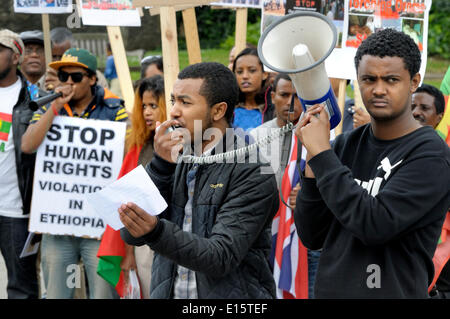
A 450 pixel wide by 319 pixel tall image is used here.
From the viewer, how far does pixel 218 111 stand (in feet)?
9.11

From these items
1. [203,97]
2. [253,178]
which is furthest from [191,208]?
[203,97]

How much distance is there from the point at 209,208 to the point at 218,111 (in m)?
0.45

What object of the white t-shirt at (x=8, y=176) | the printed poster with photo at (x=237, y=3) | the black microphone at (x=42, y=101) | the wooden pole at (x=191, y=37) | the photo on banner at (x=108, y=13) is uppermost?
the printed poster with photo at (x=237, y=3)

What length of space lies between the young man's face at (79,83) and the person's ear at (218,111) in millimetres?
2059

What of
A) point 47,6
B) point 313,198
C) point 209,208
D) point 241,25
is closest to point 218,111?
point 209,208

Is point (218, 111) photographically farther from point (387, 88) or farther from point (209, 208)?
point (387, 88)

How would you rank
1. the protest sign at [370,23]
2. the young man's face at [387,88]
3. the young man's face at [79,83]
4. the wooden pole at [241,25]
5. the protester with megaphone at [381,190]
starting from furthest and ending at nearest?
the wooden pole at [241,25]
the young man's face at [79,83]
the protest sign at [370,23]
the young man's face at [387,88]
the protester with megaphone at [381,190]

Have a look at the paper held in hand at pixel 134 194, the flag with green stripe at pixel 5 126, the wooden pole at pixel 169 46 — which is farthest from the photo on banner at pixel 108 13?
the paper held in hand at pixel 134 194

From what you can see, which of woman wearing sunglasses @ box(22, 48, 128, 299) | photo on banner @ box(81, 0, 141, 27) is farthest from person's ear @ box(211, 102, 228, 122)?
photo on banner @ box(81, 0, 141, 27)

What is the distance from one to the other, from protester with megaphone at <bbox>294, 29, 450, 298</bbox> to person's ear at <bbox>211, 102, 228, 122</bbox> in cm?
61

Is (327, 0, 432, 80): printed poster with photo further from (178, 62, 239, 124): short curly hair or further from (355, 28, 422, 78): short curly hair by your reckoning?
(355, 28, 422, 78): short curly hair

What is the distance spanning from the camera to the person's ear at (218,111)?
109 inches

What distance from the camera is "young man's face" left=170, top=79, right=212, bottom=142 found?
2.68 meters

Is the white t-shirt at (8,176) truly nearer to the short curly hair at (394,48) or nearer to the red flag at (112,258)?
the red flag at (112,258)
